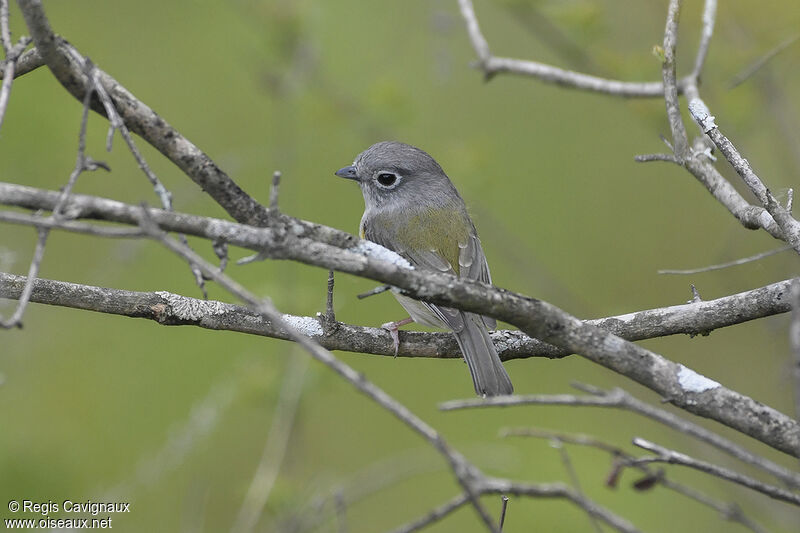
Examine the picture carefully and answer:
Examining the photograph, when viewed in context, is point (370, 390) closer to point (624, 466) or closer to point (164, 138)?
point (624, 466)

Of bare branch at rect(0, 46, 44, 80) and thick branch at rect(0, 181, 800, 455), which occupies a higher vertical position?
bare branch at rect(0, 46, 44, 80)

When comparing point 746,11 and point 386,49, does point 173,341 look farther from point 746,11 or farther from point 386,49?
point 746,11

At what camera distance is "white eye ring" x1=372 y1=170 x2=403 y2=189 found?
4414 millimetres

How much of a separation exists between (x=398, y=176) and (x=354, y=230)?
1905 millimetres

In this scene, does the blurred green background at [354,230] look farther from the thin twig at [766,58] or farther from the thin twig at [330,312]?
the thin twig at [330,312]

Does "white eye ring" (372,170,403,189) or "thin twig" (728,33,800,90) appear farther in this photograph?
"white eye ring" (372,170,403,189)

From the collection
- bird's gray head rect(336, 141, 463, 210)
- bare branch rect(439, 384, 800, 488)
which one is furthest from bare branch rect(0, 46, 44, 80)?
bird's gray head rect(336, 141, 463, 210)

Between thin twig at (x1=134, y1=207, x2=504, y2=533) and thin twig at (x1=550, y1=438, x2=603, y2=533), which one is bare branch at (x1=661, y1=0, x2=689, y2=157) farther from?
thin twig at (x1=134, y1=207, x2=504, y2=533)

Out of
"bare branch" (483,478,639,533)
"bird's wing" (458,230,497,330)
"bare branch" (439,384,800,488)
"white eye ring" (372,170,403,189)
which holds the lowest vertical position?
"bare branch" (483,478,639,533)

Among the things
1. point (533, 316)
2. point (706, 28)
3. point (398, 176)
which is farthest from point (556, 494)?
point (398, 176)

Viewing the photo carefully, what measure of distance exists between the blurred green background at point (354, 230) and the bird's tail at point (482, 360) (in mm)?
1061

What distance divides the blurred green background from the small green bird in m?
0.25

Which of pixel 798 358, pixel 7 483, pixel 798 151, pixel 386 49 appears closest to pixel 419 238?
pixel 798 151

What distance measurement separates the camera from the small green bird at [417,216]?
4008mm
